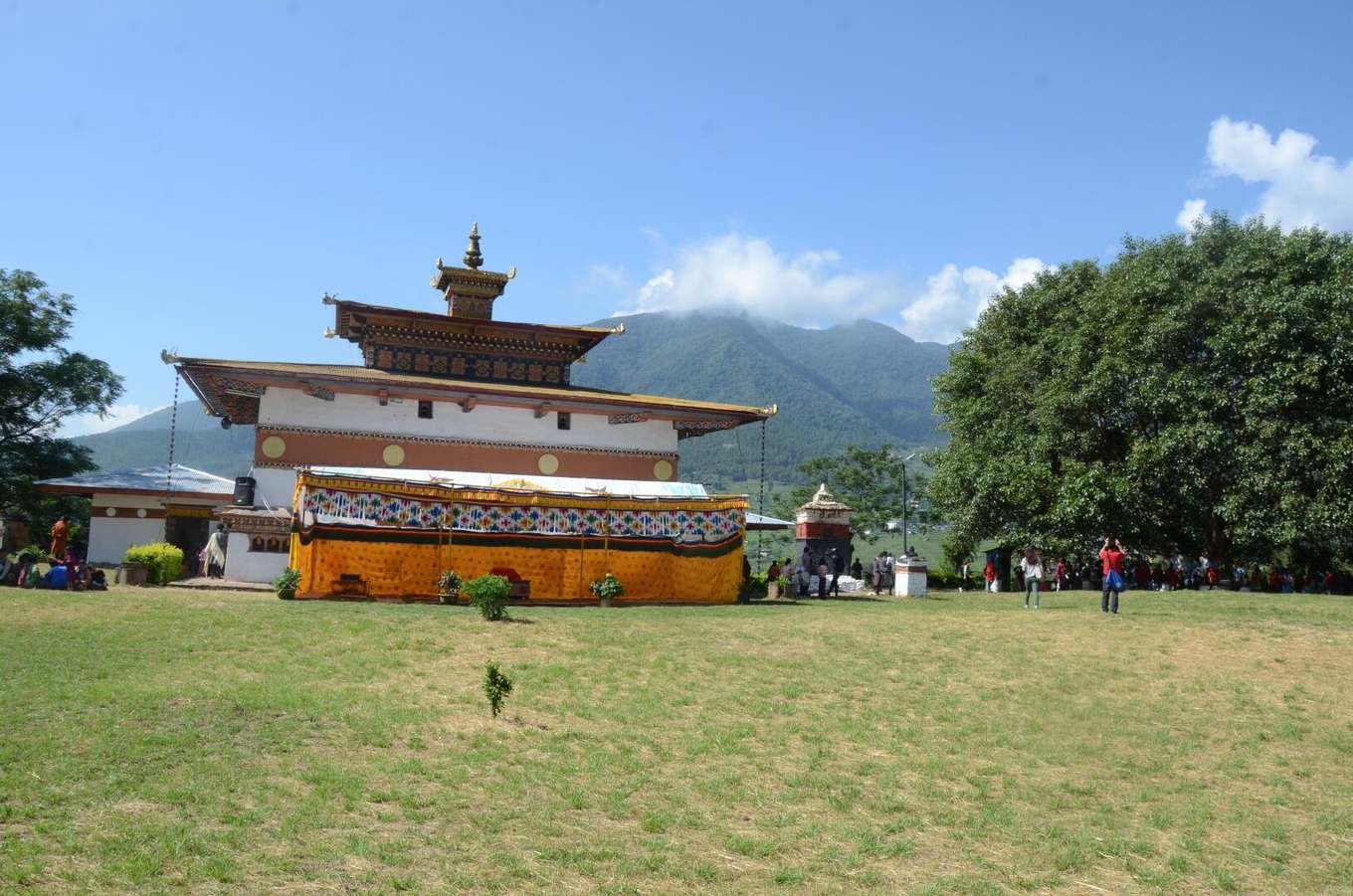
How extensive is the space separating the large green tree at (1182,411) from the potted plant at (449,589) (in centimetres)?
1964

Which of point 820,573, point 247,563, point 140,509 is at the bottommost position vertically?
point 247,563

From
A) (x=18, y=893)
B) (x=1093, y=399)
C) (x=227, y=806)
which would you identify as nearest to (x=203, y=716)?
(x=227, y=806)

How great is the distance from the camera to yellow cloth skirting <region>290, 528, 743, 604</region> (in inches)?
809

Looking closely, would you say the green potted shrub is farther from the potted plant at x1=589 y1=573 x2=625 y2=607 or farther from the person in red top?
the person in red top

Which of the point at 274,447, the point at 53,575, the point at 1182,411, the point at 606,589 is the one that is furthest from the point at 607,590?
the point at 1182,411

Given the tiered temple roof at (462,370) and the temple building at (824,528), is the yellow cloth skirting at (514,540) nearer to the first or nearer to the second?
the tiered temple roof at (462,370)

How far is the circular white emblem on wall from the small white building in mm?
10749

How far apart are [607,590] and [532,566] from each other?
1728 millimetres

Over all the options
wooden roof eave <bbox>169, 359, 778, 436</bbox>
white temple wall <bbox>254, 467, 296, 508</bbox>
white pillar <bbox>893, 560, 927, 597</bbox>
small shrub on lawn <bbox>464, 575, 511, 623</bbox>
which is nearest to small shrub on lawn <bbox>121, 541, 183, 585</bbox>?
white temple wall <bbox>254, 467, 296, 508</bbox>

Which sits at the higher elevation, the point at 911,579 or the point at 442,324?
the point at 442,324

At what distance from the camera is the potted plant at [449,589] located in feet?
66.9

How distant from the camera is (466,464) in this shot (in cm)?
2700

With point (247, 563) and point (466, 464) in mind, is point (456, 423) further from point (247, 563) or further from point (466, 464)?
point (247, 563)

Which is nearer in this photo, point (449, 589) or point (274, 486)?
point (449, 589)
